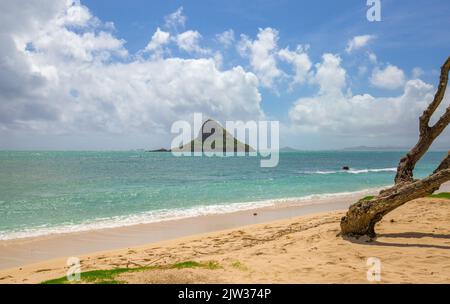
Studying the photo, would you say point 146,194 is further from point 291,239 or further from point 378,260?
point 378,260

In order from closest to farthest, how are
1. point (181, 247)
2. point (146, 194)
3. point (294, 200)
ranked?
point (181, 247)
point (294, 200)
point (146, 194)

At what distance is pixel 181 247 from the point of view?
1205 centimetres

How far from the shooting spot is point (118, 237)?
14.8m

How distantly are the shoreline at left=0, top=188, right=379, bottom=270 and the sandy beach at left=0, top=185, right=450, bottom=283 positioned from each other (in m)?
0.15

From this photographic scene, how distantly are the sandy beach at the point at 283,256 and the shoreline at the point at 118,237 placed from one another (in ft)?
0.51

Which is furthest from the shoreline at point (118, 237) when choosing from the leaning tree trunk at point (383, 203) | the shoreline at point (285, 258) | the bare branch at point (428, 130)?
the leaning tree trunk at point (383, 203)

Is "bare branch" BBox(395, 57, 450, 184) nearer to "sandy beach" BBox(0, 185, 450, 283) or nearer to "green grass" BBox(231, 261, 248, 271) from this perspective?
"sandy beach" BBox(0, 185, 450, 283)

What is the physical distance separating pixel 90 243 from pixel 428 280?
39.3ft

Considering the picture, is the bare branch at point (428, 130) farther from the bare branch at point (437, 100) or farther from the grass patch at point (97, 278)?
the grass patch at point (97, 278)

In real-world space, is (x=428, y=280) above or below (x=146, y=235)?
above

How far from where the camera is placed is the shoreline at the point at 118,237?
1239 centimetres
